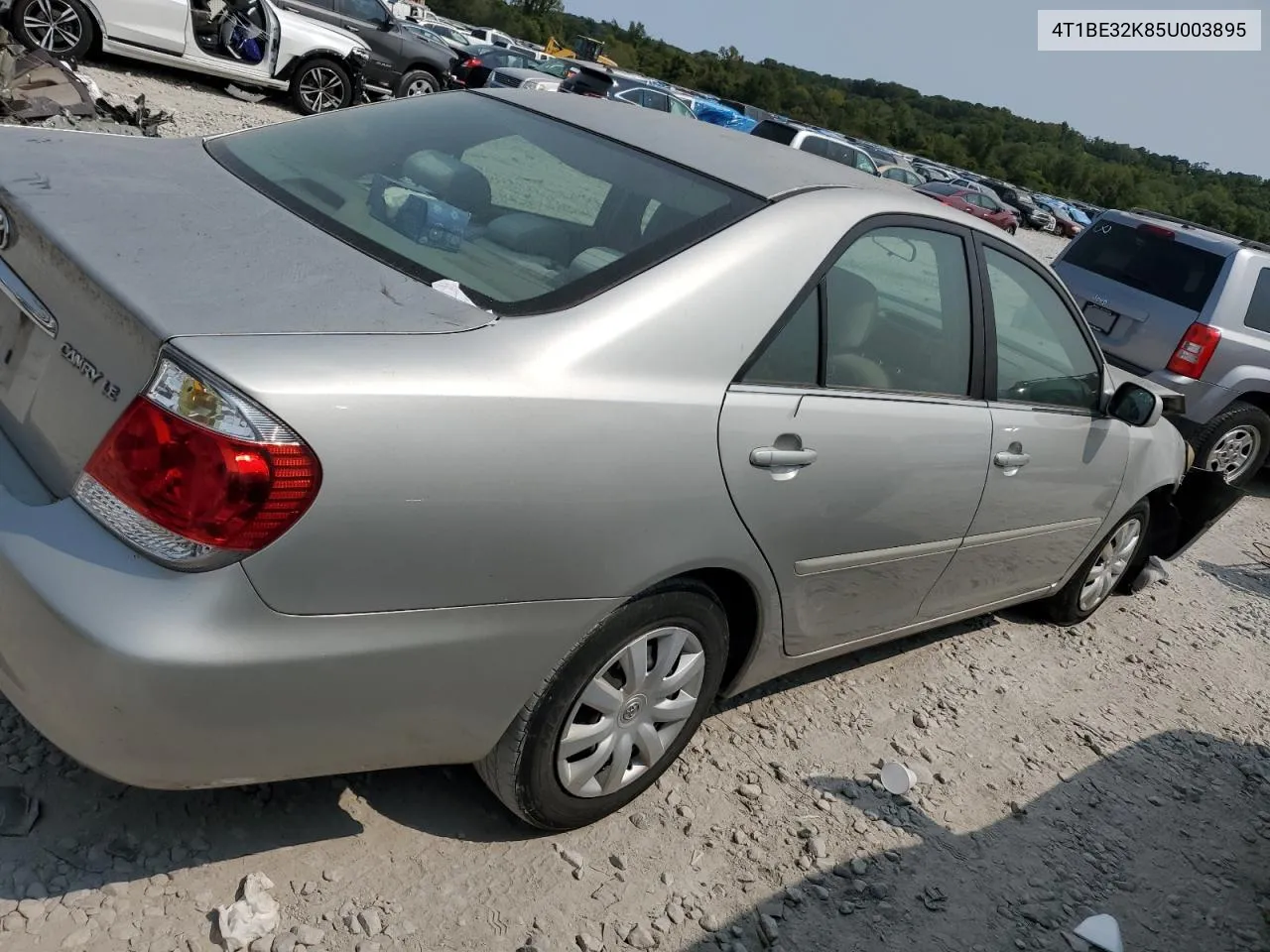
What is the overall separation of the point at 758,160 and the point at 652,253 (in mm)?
718

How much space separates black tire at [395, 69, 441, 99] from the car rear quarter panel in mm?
14116

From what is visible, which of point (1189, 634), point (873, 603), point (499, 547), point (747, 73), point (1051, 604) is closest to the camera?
point (499, 547)

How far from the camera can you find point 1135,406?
3.91 m

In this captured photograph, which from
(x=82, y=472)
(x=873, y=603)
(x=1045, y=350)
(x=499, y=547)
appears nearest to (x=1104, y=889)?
(x=873, y=603)

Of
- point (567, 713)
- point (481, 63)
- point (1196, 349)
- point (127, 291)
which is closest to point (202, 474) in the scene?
point (127, 291)

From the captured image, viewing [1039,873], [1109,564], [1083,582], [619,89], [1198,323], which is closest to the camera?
[1039,873]

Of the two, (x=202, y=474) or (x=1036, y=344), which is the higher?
(x=1036, y=344)

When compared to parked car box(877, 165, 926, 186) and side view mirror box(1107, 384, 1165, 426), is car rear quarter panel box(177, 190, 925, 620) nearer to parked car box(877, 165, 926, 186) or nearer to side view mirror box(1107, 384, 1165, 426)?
side view mirror box(1107, 384, 1165, 426)

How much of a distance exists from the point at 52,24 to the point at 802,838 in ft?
36.5

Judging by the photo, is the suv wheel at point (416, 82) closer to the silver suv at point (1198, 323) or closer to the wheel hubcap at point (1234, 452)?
the silver suv at point (1198, 323)

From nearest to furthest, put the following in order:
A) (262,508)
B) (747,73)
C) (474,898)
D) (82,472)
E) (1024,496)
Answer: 1. (262,508)
2. (82,472)
3. (474,898)
4. (1024,496)
5. (747,73)

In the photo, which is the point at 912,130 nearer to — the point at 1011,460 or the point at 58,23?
the point at 58,23

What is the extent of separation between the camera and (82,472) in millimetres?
1951

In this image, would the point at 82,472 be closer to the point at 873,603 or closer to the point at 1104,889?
the point at 873,603
